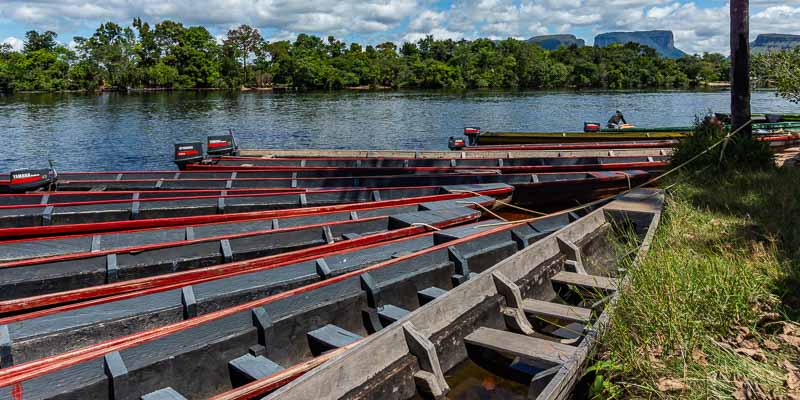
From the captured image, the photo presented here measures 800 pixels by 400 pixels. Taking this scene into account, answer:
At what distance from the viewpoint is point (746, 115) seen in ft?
36.8

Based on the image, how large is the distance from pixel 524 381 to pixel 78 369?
3851 millimetres

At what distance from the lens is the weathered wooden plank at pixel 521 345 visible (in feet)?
16.7

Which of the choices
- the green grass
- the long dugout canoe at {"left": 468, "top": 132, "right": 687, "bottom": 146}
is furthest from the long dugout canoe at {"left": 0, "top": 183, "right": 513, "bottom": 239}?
the long dugout canoe at {"left": 468, "top": 132, "right": 687, "bottom": 146}

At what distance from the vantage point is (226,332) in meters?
5.34

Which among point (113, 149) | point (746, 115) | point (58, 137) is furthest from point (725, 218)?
point (58, 137)

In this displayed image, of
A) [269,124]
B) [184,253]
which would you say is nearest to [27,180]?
[184,253]

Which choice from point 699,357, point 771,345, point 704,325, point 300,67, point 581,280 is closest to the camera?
point 699,357

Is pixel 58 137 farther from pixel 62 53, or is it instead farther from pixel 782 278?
pixel 62 53

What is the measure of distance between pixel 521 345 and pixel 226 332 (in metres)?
2.70

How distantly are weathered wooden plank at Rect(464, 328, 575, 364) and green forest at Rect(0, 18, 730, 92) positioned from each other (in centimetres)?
9246

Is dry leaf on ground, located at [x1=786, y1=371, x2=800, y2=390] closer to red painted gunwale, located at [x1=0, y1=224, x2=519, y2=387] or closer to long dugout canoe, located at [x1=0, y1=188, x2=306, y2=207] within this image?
red painted gunwale, located at [x1=0, y1=224, x2=519, y2=387]

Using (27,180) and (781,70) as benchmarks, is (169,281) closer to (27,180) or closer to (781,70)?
(27,180)

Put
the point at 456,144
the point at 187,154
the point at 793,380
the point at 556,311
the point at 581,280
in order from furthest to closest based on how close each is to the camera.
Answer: the point at 456,144 → the point at 187,154 → the point at 581,280 → the point at 556,311 → the point at 793,380

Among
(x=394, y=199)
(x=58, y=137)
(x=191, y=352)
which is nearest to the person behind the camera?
(x=191, y=352)
